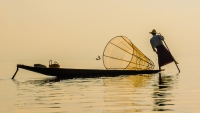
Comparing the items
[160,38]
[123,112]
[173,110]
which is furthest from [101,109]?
[160,38]

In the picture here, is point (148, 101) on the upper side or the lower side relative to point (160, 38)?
lower

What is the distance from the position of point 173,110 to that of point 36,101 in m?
5.98

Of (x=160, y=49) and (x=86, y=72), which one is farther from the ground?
(x=160, y=49)

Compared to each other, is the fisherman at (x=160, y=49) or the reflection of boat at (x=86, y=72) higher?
the fisherman at (x=160, y=49)

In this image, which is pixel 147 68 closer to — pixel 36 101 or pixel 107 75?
pixel 107 75

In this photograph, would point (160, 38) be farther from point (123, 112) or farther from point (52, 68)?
point (123, 112)

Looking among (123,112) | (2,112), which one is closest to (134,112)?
(123,112)

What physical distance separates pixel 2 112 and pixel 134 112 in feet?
14.2

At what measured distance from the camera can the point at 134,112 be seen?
12953mm

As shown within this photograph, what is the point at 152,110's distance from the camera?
523 inches

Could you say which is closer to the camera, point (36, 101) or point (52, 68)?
point (36, 101)

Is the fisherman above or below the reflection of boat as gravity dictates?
above

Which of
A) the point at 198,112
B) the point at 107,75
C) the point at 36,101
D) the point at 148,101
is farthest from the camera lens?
the point at 107,75

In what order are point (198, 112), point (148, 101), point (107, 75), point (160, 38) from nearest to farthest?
point (198, 112), point (148, 101), point (160, 38), point (107, 75)
